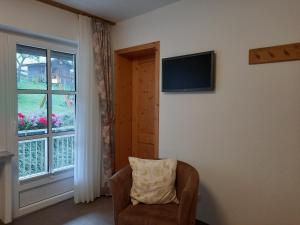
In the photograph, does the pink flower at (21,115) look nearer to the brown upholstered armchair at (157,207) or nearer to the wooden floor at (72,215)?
the wooden floor at (72,215)

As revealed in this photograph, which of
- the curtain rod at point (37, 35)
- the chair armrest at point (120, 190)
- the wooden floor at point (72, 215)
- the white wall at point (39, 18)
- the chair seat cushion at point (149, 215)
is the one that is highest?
the white wall at point (39, 18)

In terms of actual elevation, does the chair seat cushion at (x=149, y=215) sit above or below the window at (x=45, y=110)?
below

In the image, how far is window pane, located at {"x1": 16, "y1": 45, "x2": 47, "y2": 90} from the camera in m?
2.43

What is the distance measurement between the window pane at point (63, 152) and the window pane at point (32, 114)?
0.26 meters

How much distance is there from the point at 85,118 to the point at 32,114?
60 cm

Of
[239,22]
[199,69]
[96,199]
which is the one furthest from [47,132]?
[239,22]

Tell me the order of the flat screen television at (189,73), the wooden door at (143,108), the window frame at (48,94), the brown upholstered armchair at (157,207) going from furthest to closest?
the wooden door at (143,108)
the window frame at (48,94)
the flat screen television at (189,73)
the brown upholstered armchair at (157,207)

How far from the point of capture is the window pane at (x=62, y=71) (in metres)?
2.72

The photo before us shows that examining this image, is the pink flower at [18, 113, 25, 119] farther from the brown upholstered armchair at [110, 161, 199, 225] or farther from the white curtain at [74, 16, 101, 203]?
the brown upholstered armchair at [110, 161, 199, 225]

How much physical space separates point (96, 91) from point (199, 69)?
1.40 m

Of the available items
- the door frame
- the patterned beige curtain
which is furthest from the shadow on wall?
the patterned beige curtain

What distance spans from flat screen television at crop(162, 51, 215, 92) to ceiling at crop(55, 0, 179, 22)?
2.14 feet

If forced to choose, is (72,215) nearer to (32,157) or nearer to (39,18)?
(32,157)

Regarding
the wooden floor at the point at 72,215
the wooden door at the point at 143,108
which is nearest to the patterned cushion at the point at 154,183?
the wooden floor at the point at 72,215
